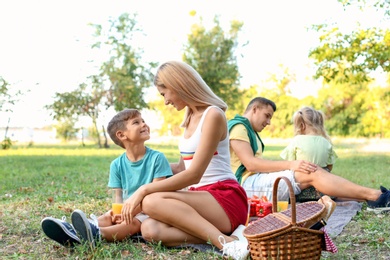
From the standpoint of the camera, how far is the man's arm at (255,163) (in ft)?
16.6

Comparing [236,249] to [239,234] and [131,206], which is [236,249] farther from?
[131,206]

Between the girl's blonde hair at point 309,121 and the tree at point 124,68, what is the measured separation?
17.1 metres

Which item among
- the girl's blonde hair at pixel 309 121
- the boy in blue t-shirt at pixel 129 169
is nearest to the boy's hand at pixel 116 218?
the boy in blue t-shirt at pixel 129 169

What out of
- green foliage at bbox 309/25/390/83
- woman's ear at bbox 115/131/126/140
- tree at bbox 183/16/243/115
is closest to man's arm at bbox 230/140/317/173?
woman's ear at bbox 115/131/126/140

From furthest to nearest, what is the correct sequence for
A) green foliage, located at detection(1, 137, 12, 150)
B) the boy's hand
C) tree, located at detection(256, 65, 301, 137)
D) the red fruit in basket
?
1. tree, located at detection(256, 65, 301, 137)
2. green foliage, located at detection(1, 137, 12, 150)
3. the red fruit in basket
4. the boy's hand

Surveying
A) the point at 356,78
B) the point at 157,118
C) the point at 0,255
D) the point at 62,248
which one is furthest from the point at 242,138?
the point at 157,118

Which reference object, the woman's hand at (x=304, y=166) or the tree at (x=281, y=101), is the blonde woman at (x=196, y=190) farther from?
the tree at (x=281, y=101)

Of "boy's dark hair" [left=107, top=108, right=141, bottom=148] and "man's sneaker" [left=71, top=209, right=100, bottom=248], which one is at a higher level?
"boy's dark hair" [left=107, top=108, right=141, bottom=148]

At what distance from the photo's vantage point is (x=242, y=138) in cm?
507

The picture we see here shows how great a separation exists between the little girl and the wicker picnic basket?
108 inches

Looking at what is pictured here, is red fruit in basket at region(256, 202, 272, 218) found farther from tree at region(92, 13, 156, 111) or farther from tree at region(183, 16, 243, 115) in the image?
tree at region(183, 16, 243, 115)

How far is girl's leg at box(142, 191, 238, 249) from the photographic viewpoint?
3.45 m

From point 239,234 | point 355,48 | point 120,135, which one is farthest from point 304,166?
point 355,48

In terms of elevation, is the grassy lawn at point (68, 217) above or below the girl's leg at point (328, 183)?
below
